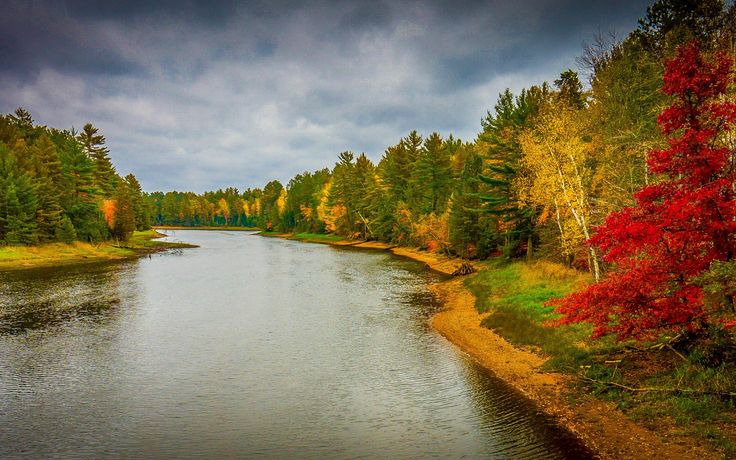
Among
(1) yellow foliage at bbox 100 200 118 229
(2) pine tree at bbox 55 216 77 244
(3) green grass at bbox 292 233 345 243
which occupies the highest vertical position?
(1) yellow foliage at bbox 100 200 118 229

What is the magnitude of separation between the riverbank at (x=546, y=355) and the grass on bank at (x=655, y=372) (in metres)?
0.09

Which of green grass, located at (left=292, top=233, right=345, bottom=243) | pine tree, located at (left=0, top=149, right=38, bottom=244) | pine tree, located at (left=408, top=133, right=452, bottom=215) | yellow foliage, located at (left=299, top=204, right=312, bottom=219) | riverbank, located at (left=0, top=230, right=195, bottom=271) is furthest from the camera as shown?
yellow foliage, located at (left=299, top=204, right=312, bottom=219)

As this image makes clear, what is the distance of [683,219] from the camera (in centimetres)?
1220

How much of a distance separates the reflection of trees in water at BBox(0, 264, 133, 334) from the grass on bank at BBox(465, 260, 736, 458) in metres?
27.2

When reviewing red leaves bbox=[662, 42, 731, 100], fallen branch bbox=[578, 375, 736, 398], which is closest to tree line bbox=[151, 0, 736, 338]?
red leaves bbox=[662, 42, 731, 100]

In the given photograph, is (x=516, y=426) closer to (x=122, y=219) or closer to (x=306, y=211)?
(x=122, y=219)

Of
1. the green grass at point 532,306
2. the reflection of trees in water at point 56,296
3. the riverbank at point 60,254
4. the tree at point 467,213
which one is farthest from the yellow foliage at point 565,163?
the riverbank at point 60,254

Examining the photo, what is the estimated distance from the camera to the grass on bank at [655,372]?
1221cm

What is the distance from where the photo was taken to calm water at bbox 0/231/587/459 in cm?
1342

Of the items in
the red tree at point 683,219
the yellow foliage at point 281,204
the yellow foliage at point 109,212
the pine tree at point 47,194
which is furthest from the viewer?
the yellow foliage at point 281,204

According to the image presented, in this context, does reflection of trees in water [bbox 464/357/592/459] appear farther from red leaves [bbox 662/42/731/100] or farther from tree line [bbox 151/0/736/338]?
red leaves [bbox 662/42/731/100]

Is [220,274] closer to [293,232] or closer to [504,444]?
[504,444]

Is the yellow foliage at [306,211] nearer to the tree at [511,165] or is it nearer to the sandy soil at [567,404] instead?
the tree at [511,165]

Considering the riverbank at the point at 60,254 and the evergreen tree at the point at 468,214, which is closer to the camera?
the evergreen tree at the point at 468,214
